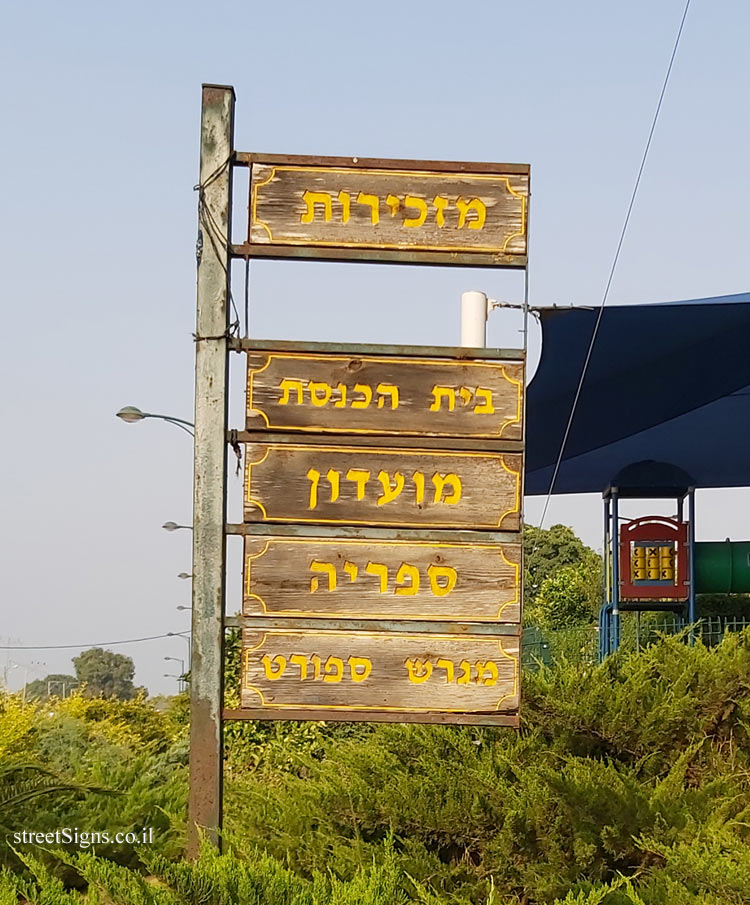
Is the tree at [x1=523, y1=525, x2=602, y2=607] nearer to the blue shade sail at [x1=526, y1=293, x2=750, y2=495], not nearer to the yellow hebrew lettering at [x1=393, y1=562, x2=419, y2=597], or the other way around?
the blue shade sail at [x1=526, y1=293, x2=750, y2=495]

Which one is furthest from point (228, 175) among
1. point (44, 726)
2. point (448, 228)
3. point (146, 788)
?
point (44, 726)

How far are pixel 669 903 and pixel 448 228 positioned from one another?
12.9 ft

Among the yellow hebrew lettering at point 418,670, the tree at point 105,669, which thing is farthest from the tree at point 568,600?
the tree at point 105,669

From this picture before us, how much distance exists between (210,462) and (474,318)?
1765 millimetres

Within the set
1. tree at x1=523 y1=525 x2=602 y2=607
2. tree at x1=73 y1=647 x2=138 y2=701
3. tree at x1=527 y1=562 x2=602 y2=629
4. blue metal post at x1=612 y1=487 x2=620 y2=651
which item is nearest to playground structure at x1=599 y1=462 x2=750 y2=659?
blue metal post at x1=612 y1=487 x2=620 y2=651

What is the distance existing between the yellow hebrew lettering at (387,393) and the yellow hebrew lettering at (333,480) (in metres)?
0.45

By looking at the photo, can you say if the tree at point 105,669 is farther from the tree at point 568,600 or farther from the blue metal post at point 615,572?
the blue metal post at point 615,572

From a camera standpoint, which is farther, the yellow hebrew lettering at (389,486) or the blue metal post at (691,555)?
the blue metal post at (691,555)

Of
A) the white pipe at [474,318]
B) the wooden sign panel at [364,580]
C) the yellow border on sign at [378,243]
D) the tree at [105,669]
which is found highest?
the yellow border on sign at [378,243]

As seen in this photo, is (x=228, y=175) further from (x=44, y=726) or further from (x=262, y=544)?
(x=44, y=726)

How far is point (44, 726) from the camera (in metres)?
15.2

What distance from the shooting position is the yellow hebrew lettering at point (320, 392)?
662 cm

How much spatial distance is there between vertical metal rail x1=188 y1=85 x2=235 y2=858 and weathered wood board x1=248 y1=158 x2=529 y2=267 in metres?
0.22

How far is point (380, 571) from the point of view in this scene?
6.54 m
